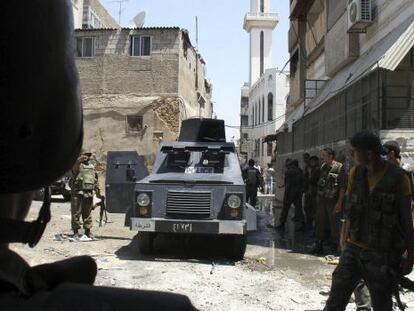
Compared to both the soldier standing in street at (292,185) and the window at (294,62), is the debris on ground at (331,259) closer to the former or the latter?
the soldier standing in street at (292,185)

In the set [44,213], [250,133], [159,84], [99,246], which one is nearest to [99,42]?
[159,84]

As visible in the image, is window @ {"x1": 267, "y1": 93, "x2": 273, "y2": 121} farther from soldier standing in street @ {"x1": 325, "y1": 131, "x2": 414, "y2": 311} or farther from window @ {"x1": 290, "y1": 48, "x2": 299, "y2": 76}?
soldier standing in street @ {"x1": 325, "y1": 131, "x2": 414, "y2": 311}

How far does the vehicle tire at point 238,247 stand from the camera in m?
7.91

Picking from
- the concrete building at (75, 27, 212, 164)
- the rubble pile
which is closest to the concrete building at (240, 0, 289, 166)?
the concrete building at (75, 27, 212, 164)

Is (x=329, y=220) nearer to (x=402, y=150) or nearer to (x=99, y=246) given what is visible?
(x=402, y=150)

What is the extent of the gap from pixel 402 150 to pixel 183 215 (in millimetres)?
3329

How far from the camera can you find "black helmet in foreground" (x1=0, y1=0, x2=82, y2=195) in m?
0.97

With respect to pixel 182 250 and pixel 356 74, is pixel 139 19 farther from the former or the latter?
pixel 182 250

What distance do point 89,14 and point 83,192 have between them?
20.0 metres

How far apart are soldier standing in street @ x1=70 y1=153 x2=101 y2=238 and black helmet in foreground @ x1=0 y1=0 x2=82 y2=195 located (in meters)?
8.41

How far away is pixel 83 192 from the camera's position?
9.41 metres

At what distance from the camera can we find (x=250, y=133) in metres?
58.3

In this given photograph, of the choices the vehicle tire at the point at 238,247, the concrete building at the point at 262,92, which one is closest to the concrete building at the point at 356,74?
the vehicle tire at the point at 238,247

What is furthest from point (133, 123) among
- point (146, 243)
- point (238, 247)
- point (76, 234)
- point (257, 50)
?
point (257, 50)
